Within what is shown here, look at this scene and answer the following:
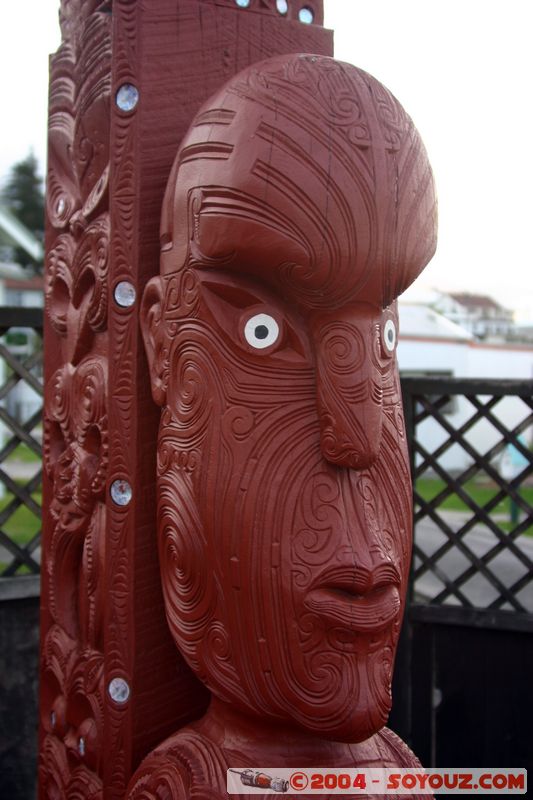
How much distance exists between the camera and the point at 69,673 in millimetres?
1941

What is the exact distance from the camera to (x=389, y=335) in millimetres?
1685

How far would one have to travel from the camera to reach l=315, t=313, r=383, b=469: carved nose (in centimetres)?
152

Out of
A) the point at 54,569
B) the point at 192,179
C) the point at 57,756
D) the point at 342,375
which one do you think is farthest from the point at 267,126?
the point at 57,756

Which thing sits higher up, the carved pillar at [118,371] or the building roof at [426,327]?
the building roof at [426,327]

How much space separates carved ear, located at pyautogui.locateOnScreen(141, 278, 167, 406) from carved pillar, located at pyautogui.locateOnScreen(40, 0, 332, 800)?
29 mm

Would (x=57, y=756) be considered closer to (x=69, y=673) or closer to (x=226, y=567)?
(x=69, y=673)

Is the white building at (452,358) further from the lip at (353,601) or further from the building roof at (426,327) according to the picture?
the lip at (353,601)

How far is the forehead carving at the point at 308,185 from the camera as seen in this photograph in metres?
1.51

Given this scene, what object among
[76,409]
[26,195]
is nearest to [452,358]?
[76,409]

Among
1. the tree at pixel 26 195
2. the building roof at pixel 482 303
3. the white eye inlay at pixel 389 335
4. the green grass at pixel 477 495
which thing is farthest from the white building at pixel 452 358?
the tree at pixel 26 195

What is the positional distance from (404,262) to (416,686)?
201cm

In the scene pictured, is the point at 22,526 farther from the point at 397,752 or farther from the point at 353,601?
the point at 353,601

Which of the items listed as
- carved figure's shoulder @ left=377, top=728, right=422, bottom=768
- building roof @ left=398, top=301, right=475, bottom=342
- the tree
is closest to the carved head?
carved figure's shoulder @ left=377, top=728, right=422, bottom=768

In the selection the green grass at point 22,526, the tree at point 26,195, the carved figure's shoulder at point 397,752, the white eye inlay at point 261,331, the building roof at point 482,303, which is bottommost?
the green grass at point 22,526
